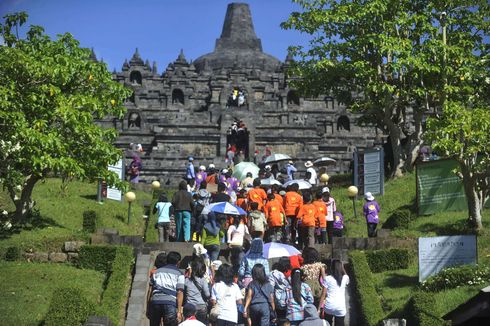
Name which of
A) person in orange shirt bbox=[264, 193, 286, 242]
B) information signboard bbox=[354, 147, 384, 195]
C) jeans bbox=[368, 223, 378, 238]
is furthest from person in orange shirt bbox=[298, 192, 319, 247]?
information signboard bbox=[354, 147, 384, 195]

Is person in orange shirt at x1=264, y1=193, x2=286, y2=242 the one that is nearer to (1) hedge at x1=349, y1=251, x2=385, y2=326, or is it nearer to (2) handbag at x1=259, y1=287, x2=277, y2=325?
(1) hedge at x1=349, y1=251, x2=385, y2=326

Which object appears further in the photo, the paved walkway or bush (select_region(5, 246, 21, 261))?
bush (select_region(5, 246, 21, 261))

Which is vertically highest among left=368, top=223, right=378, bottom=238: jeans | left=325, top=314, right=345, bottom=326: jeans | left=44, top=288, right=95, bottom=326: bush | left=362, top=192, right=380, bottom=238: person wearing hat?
left=362, top=192, right=380, bottom=238: person wearing hat

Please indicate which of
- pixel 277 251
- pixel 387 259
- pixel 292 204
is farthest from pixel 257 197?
pixel 277 251

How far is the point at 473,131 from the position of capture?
93.0 feet

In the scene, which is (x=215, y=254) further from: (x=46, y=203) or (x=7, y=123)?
(x=46, y=203)

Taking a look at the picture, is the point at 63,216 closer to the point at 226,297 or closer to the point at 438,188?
the point at 438,188

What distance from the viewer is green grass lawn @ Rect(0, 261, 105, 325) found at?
67.7ft

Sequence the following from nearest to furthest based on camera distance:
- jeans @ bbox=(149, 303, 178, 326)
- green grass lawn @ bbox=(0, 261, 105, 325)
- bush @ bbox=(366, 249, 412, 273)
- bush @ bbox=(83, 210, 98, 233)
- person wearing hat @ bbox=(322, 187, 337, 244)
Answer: jeans @ bbox=(149, 303, 178, 326) < green grass lawn @ bbox=(0, 261, 105, 325) < bush @ bbox=(366, 249, 412, 273) < person wearing hat @ bbox=(322, 187, 337, 244) < bush @ bbox=(83, 210, 98, 233)

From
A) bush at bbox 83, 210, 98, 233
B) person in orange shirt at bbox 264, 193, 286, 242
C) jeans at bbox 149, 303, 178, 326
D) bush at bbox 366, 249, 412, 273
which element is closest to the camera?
jeans at bbox 149, 303, 178, 326

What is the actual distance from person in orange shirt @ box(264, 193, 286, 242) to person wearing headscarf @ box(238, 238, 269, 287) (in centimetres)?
530

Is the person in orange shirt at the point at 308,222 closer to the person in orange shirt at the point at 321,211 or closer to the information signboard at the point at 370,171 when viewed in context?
the person in orange shirt at the point at 321,211

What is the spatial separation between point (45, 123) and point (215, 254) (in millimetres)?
7799

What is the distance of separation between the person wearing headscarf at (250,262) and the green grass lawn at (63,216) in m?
7.25
